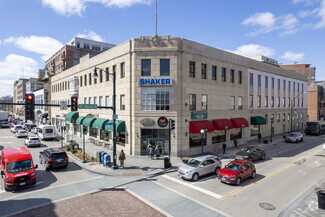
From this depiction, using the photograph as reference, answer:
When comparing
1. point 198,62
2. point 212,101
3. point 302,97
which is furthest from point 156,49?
point 302,97

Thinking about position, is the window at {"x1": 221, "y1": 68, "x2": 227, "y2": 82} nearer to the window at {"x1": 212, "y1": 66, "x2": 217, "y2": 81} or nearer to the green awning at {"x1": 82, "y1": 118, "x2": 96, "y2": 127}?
the window at {"x1": 212, "y1": 66, "x2": 217, "y2": 81}

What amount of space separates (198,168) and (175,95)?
9.76 m

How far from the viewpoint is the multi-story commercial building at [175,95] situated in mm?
23250

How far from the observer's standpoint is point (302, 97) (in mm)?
52250

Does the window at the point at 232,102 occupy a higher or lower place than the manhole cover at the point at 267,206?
higher

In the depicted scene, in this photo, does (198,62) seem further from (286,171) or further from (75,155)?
(75,155)

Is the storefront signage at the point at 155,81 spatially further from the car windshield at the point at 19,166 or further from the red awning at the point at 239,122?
the car windshield at the point at 19,166

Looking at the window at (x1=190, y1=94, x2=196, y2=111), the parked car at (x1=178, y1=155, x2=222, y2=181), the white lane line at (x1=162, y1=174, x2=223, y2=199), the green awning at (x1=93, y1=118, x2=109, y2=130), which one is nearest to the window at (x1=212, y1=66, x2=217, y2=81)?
the window at (x1=190, y1=94, x2=196, y2=111)

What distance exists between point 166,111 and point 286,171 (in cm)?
1341

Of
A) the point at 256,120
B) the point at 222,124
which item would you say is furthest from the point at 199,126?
the point at 256,120

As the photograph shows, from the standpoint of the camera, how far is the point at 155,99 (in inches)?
922

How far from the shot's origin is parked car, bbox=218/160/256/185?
47.9 ft

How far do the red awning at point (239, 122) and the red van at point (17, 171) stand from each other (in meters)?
25.2

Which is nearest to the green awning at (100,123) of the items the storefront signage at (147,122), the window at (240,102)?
the storefront signage at (147,122)
